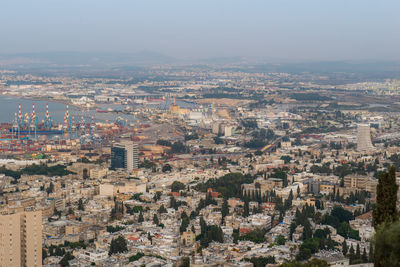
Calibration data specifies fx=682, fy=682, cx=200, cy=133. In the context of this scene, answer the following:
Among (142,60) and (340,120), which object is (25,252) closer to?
(340,120)

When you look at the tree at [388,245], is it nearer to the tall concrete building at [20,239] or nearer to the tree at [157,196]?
the tall concrete building at [20,239]

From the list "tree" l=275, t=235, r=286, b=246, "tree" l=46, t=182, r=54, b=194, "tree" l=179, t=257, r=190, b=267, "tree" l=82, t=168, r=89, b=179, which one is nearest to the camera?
"tree" l=179, t=257, r=190, b=267

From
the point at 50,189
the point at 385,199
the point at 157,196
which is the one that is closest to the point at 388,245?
the point at 385,199

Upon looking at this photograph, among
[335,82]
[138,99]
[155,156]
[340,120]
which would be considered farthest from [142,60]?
[155,156]

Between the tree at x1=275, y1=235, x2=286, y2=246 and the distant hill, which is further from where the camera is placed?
the distant hill

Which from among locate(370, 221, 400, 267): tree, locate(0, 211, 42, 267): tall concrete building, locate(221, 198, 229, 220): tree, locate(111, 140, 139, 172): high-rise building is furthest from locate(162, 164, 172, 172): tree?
locate(370, 221, 400, 267): tree

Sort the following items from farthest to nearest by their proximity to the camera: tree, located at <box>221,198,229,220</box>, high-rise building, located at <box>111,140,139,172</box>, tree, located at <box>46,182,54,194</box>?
high-rise building, located at <box>111,140,139,172</box> → tree, located at <box>46,182,54,194</box> → tree, located at <box>221,198,229,220</box>

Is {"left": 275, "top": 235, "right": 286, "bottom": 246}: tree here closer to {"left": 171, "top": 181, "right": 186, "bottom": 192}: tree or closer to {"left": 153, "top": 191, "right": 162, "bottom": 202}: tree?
{"left": 153, "top": 191, "right": 162, "bottom": 202}: tree

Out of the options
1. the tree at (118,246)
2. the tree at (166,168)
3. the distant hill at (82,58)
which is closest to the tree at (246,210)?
the tree at (118,246)
